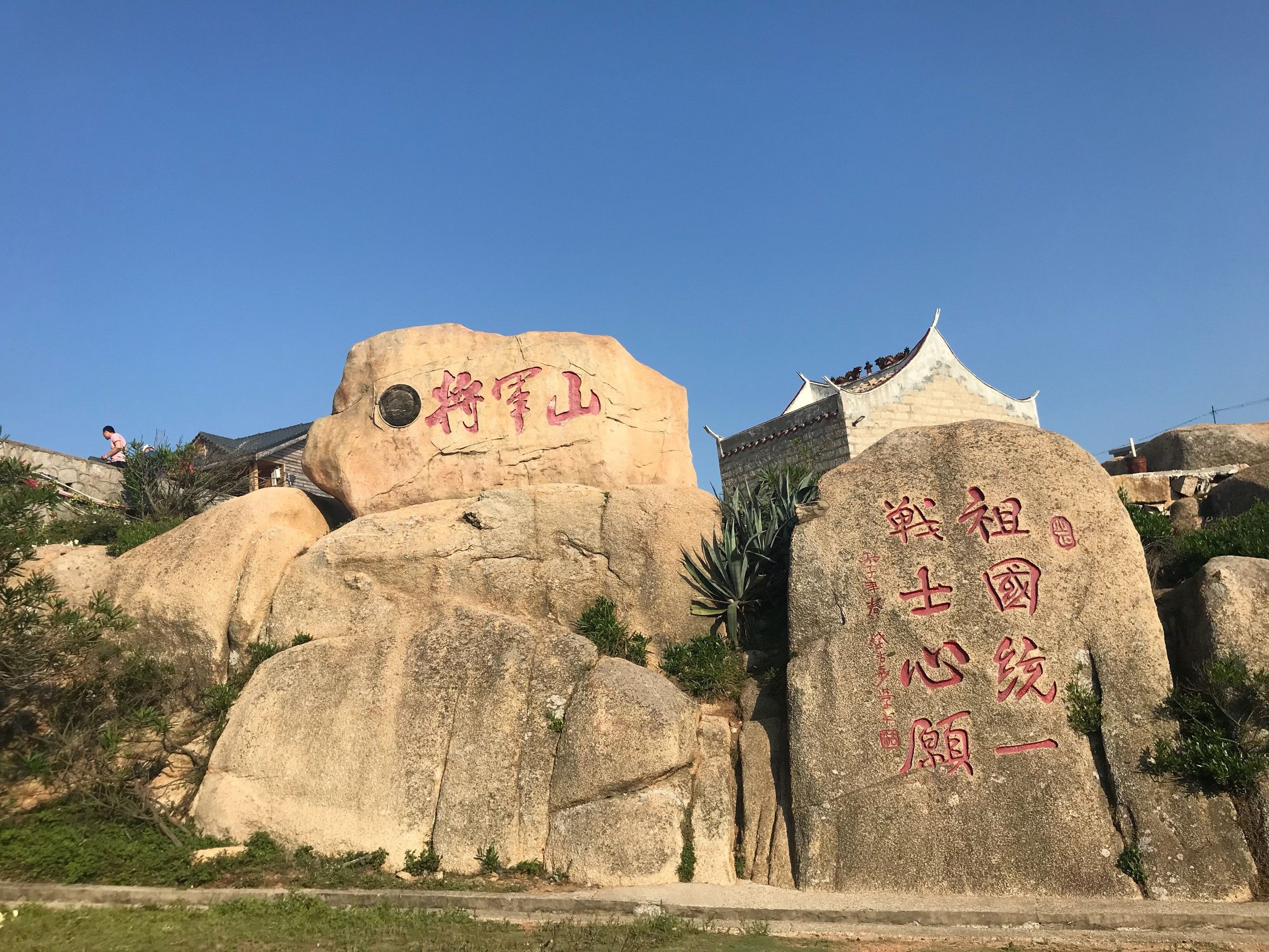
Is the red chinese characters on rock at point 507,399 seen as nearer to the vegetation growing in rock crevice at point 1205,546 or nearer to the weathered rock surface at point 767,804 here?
the weathered rock surface at point 767,804

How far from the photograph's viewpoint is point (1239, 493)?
1211 centimetres

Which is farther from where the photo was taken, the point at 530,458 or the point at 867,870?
the point at 530,458

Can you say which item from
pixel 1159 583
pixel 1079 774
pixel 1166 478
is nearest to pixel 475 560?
pixel 1079 774

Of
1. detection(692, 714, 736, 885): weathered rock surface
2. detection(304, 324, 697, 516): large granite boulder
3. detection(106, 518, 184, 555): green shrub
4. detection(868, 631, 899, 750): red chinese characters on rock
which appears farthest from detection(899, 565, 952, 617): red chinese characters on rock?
detection(106, 518, 184, 555): green shrub

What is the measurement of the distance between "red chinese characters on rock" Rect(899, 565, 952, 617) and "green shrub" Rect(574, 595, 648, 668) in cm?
301

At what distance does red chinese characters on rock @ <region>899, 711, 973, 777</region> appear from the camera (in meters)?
8.41

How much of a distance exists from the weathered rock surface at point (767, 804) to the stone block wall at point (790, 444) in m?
7.46

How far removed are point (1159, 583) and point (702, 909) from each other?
624 centimetres

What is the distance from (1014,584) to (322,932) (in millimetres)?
6811

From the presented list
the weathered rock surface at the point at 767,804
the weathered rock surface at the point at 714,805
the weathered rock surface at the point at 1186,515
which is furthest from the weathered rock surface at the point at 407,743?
the weathered rock surface at the point at 1186,515

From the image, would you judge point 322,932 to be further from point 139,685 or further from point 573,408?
point 573,408

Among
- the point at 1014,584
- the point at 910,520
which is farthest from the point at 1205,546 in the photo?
the point at 910,520

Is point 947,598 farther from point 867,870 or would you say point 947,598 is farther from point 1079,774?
point 867,870

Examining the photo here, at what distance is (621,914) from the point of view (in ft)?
24.8
